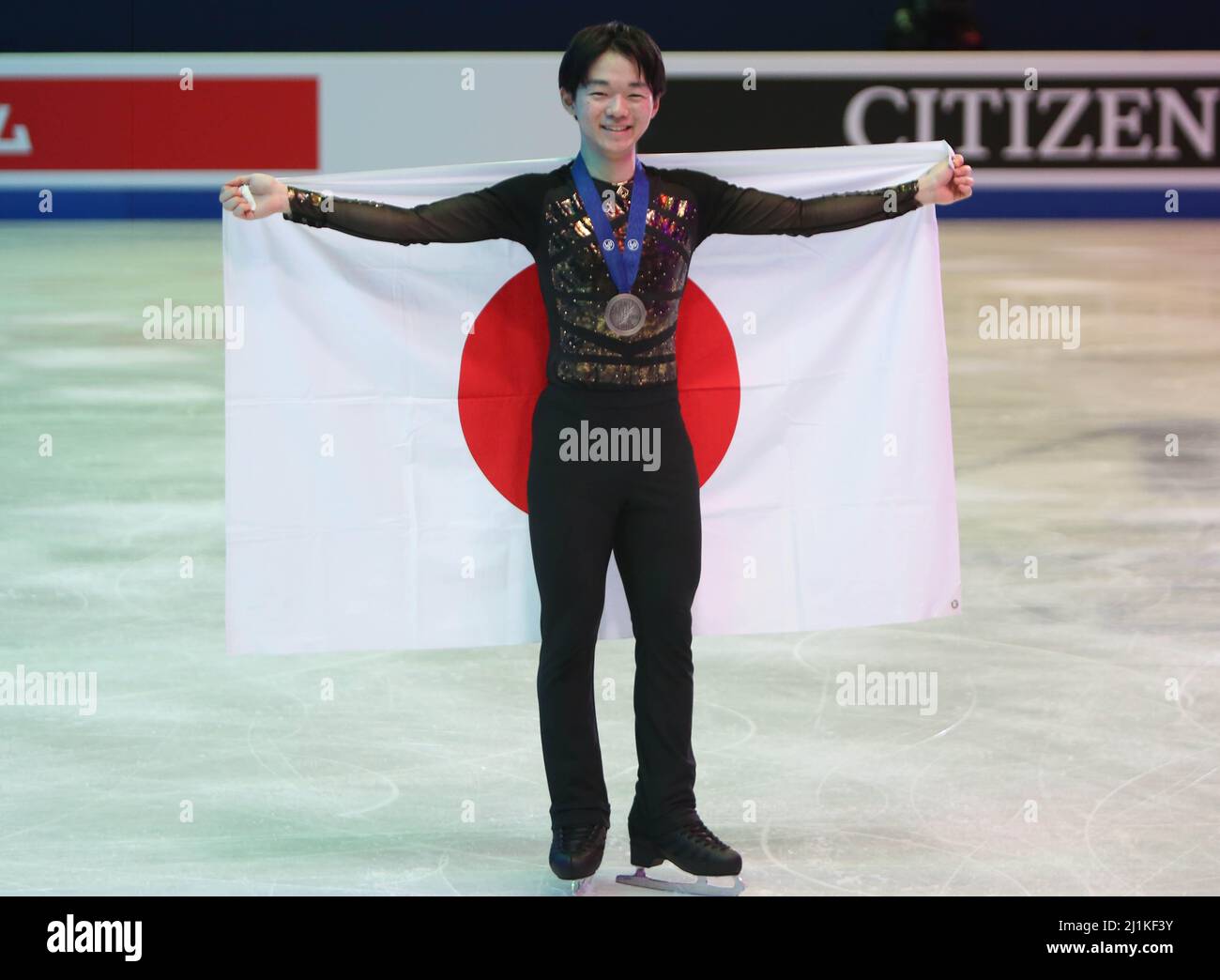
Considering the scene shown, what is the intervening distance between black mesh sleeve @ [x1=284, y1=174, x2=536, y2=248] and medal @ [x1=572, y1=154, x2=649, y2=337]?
0.16 meters

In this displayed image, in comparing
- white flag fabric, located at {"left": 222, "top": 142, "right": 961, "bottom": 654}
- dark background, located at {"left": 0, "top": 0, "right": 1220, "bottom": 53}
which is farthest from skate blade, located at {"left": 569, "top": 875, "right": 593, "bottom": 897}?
dark background, located at {"left": 0, "top": 0, "right": 1220, "bottom": 53}

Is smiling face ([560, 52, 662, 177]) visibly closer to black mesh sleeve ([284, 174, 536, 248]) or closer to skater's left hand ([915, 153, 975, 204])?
black mesh sleeve ([284, 174, 536, 248])

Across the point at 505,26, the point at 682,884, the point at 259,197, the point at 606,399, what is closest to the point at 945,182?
the point at 606,399

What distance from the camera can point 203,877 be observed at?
12.5 feet

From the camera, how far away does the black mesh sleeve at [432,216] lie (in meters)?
3.77

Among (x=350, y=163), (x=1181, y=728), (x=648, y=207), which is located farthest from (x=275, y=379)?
(x=350, y=163)

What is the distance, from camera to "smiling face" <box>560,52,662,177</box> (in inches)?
144

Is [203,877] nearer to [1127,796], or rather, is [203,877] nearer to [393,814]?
[393,814]

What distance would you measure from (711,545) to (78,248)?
834 centimetres

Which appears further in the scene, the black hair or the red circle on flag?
the red circle on flag

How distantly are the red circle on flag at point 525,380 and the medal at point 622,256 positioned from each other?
16.6 inches

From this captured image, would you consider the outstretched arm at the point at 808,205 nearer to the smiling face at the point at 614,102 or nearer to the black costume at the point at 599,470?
the black costume at the point at 599,470

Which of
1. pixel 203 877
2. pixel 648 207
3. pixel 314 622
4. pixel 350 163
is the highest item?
pixel 350 163

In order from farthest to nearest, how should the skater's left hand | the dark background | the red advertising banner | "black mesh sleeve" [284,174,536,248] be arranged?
the dark background < the red advertising banner < the skater's left hand < "black mesh sleeve" [284,174,536,248]
